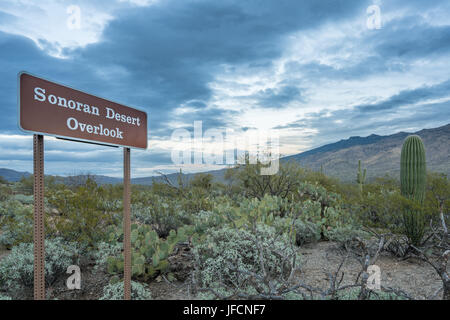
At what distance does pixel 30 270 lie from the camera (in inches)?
194

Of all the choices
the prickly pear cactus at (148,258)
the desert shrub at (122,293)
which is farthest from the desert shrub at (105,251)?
the desert shrub at (122,293)

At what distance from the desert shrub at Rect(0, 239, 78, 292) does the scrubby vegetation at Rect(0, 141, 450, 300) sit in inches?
0.7

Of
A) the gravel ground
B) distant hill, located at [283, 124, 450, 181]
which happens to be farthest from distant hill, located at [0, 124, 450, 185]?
the gravel ground

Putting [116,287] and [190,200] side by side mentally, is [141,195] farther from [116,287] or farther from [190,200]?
[116,287]

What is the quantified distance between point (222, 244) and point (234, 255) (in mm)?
321

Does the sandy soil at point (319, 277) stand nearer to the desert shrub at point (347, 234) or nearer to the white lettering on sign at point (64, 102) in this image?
the desert shrub at point (347, 234)

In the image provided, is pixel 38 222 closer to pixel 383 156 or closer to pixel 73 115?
pixel 73 115

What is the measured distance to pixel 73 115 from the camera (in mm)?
3100

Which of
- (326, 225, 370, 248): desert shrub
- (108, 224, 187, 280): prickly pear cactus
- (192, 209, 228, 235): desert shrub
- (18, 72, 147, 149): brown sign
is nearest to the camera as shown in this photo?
(18, 72, 147, 149): brown sign

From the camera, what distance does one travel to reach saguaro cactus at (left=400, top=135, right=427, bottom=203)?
776cm
